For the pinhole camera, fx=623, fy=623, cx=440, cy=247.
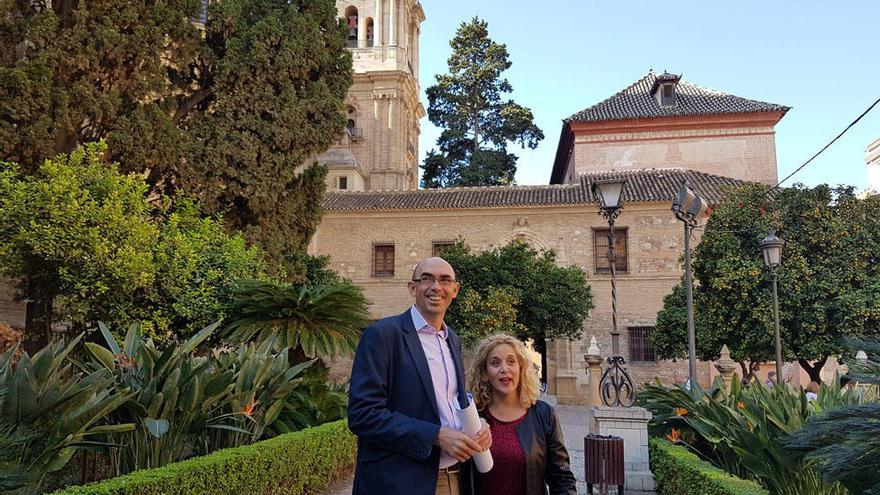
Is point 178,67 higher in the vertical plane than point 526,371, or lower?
higher

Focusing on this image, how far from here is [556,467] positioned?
2.67m

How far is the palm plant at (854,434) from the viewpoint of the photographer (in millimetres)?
2551

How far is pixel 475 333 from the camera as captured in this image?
1766 cm

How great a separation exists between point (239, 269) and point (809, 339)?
13.5 m

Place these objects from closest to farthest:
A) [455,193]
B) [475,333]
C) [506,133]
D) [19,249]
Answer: [19,249] → [475,333] → [455,193] → [506,133]

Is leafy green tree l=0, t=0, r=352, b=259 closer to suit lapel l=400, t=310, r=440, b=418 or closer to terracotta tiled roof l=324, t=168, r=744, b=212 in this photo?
terracotta tiled roof l=324, t=168, r=744, b=212

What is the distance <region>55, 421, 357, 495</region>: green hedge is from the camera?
4.38 m

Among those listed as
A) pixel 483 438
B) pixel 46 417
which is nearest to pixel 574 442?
pixel 46 417

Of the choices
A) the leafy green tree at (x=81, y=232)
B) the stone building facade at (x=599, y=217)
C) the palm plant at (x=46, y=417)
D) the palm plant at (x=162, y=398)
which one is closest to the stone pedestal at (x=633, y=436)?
the palm plant at (x=162, y=398)

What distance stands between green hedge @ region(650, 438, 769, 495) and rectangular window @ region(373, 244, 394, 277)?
17165mm

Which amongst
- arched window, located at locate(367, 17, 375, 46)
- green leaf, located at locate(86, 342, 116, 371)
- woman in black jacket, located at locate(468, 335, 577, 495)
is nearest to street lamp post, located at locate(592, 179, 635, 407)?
woman in black jacket, located at locate(468, 335, 577, 495)

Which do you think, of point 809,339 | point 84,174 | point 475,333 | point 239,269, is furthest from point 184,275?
point 809,339

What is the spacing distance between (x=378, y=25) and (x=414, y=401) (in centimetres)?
3656

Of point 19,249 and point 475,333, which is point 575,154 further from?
point 19,249
